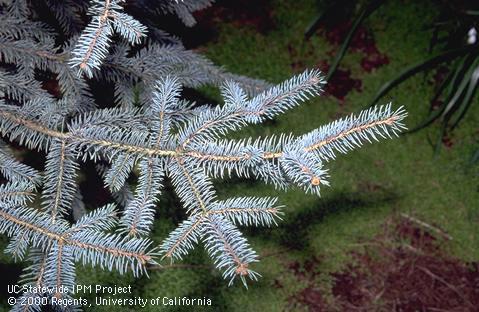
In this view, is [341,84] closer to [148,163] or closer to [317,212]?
[317,212]

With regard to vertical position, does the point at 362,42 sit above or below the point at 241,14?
above

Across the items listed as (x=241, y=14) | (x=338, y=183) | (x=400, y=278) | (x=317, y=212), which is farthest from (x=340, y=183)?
(x=241, y=14)

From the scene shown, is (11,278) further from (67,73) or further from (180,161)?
(180,161)

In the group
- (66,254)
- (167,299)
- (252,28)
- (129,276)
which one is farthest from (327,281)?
(252,28)

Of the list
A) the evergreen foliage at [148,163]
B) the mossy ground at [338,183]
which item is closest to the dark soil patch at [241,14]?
the mossy ground at [338,183]

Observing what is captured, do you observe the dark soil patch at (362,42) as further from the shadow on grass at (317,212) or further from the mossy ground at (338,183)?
the shadow on grass at (317,212)

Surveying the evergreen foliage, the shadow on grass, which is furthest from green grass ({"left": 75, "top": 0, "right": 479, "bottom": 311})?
Answer: the evergreen foliage
